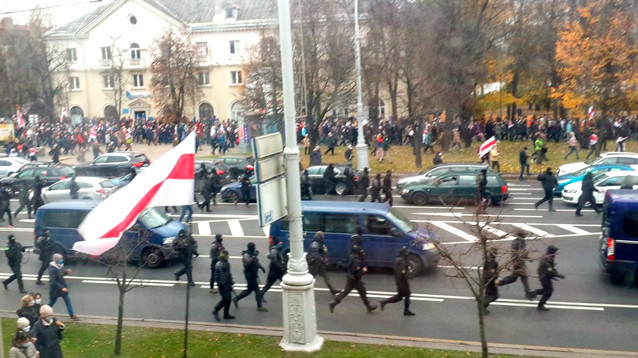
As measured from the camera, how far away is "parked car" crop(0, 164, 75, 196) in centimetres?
2652

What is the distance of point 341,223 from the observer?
583 inches


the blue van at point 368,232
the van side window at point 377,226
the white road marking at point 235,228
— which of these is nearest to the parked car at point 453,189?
the white road marking at point 235,228

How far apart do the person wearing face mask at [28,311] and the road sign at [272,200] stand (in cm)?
372

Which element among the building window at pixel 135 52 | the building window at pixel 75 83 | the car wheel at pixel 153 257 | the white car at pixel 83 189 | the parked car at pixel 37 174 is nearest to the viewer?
the car wheel at pixel 153 257

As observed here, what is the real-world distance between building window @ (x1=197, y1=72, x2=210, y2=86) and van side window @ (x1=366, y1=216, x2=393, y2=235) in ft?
122

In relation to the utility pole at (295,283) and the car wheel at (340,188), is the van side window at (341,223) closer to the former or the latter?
the utility pole at (295,283)

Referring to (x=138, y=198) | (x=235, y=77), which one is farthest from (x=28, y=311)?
(x=235, y=77)

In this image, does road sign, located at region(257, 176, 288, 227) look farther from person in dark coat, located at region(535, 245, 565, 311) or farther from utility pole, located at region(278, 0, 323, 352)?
person in dark coat, located at region(535, 245, 565, 311)

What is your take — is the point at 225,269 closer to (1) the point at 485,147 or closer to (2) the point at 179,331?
(2) the point at 179,331

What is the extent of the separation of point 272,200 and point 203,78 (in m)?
42.7

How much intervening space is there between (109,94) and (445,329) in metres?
47.1

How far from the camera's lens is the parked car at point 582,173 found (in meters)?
23.4

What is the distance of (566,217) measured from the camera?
2059 centimetres

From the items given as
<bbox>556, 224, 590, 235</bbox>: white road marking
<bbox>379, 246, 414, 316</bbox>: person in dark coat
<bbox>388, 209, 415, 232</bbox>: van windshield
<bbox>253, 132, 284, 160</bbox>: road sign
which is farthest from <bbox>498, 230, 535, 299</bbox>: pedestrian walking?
<bbox>556, 224, 590, 235</bbox>: white road marking
